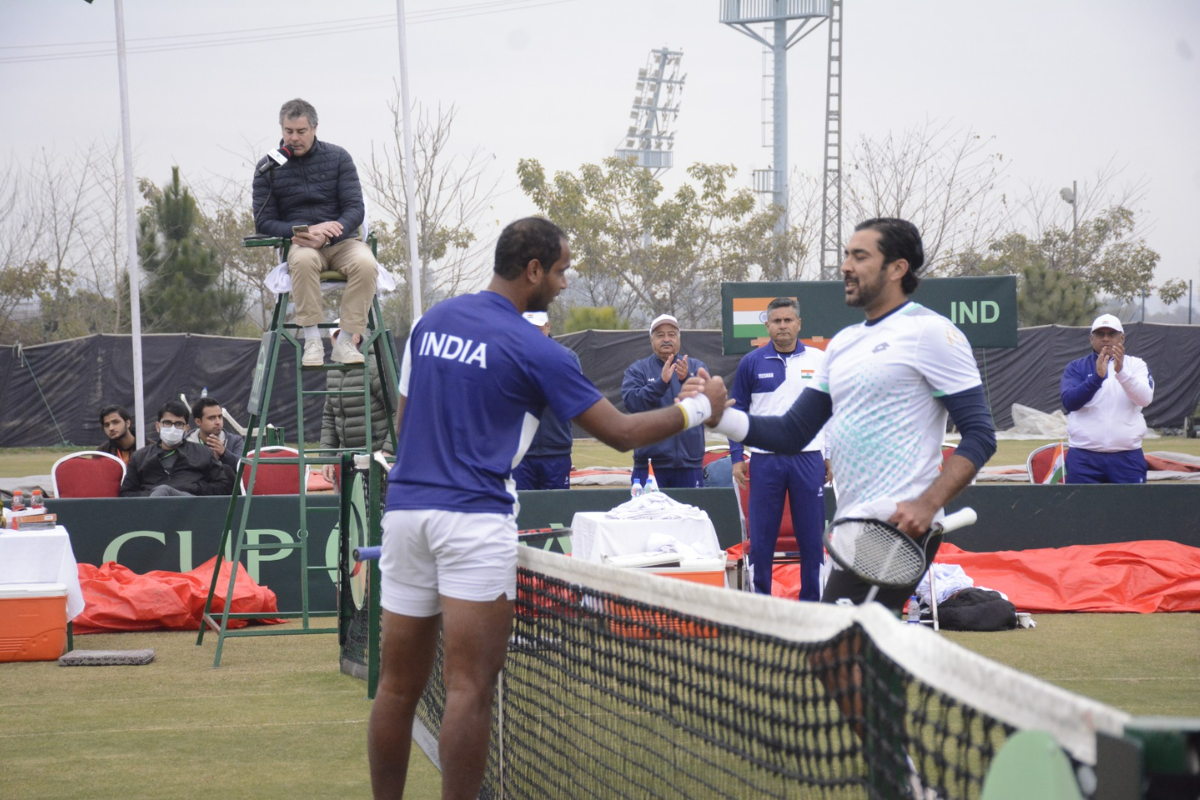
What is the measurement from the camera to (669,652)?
3068 mm

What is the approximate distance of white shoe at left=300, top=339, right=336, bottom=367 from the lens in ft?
22.7

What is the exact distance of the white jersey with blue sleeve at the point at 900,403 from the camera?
349 centimetres

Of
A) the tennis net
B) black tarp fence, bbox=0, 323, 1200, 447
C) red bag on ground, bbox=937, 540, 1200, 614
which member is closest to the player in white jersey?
the tennis net

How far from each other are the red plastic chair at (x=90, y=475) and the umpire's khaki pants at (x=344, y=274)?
308cm

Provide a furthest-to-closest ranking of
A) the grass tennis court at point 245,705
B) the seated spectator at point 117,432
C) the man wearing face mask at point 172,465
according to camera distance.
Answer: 1. the seated spectator at point 117,432
2. the man wearing face mask at point 172,465
3. the grass tennis court at point 245,705

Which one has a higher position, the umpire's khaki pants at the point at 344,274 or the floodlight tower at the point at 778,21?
the floodlight tower at the point at 778,21

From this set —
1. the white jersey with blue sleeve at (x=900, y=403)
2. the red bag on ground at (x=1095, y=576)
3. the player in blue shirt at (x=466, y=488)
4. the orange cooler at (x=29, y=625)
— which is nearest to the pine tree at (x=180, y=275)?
the orange cooler at (x=29, y=625)

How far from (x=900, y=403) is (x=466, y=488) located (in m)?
1.32

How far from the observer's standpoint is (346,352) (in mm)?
6980

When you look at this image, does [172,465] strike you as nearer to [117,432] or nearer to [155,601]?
[117,432]

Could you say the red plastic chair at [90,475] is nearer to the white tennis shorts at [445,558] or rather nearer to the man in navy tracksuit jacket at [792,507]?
the man in navy tracksuit jacket at [792,507]

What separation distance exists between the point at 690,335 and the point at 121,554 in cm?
1624

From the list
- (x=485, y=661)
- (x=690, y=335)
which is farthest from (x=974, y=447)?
(x=690, y=335)

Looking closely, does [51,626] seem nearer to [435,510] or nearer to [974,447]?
[435,510]
